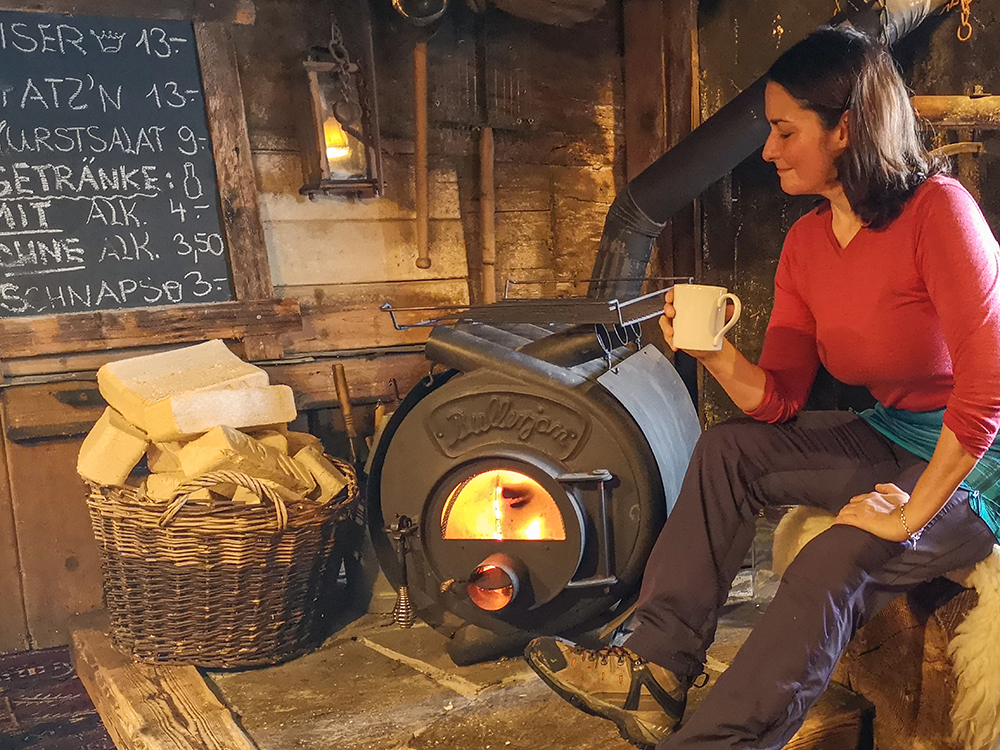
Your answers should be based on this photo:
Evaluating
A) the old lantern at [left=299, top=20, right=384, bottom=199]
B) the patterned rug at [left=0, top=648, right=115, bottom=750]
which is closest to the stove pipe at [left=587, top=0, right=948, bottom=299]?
the old lantern at [left=299, top=20, right=384, bottom=199]

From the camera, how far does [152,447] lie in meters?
2.36

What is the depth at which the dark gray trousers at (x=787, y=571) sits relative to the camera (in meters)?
1.40

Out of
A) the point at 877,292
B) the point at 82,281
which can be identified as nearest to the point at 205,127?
the point at 82,281

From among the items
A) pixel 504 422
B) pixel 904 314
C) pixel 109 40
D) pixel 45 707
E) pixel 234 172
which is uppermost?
pixel 109 40

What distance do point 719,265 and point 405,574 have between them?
174 centimetres

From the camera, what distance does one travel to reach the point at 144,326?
8.94 feet

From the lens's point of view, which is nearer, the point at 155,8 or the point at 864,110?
the point at 864,110

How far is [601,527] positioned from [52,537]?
66.7 inches

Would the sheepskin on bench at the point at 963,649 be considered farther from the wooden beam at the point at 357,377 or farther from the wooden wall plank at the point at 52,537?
the wooden wall plank at the point at 52,537

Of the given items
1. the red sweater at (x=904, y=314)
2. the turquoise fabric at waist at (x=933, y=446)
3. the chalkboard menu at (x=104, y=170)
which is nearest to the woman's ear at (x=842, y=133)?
the red sweater at (x=904, y=314)

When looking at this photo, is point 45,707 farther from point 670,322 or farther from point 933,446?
point 933,446

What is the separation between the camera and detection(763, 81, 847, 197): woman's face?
Result: 158cm

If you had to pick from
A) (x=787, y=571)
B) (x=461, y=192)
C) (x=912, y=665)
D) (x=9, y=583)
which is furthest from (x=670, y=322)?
(x=9, y=583)

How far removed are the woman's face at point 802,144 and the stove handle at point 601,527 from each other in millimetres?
767
